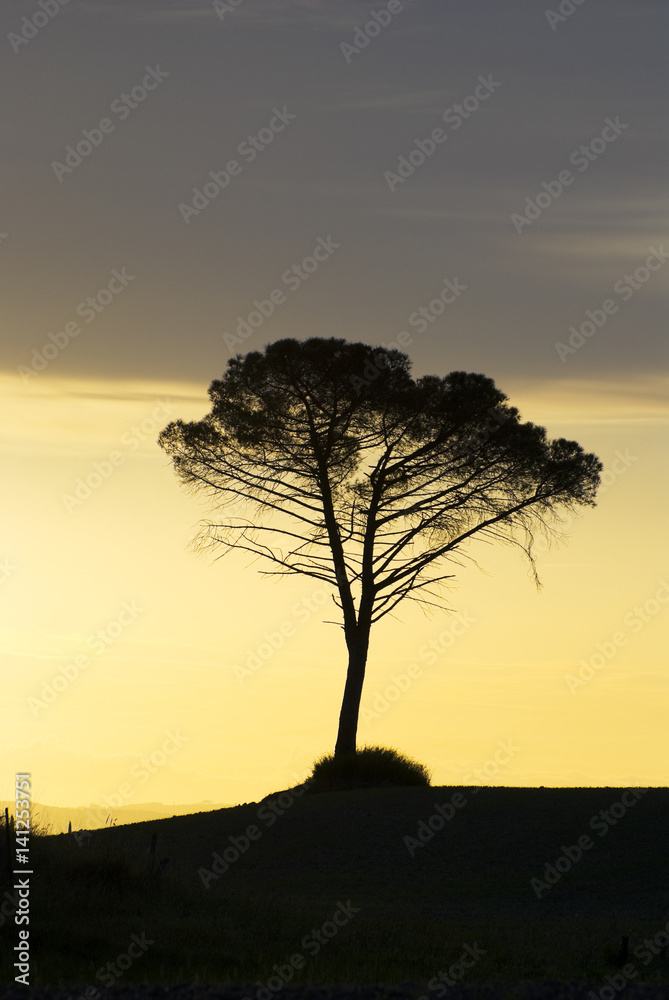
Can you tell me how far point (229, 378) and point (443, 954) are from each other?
17.3 m

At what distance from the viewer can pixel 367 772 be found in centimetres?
2389

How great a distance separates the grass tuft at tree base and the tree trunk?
0.37 m

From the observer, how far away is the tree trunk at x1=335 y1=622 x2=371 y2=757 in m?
24.7

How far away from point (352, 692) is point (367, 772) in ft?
6.20

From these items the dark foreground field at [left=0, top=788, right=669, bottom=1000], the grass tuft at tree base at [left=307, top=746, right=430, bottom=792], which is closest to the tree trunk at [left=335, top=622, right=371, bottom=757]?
the grass tuft at tree base at [left=307, top=746, right=430, bottom=792]

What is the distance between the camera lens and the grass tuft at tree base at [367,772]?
77.7 ft

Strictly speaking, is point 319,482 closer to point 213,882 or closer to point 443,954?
point 213,882

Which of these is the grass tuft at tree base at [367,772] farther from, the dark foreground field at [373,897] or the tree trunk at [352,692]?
the dark foreground field at [373,897]

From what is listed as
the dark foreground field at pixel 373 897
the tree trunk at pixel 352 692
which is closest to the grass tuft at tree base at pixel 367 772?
the tree trunk at pixel 352 692

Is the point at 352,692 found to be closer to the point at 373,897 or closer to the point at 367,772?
the point at 367,772

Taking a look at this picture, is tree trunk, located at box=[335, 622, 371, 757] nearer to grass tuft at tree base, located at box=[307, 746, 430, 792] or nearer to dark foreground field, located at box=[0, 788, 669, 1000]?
grass tuft at tree base, located at box=[307, 746, 430, 792]

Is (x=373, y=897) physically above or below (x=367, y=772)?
below

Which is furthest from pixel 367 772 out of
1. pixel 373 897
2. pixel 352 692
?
pixel 373 897

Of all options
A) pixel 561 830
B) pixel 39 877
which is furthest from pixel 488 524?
pixel 39 877
